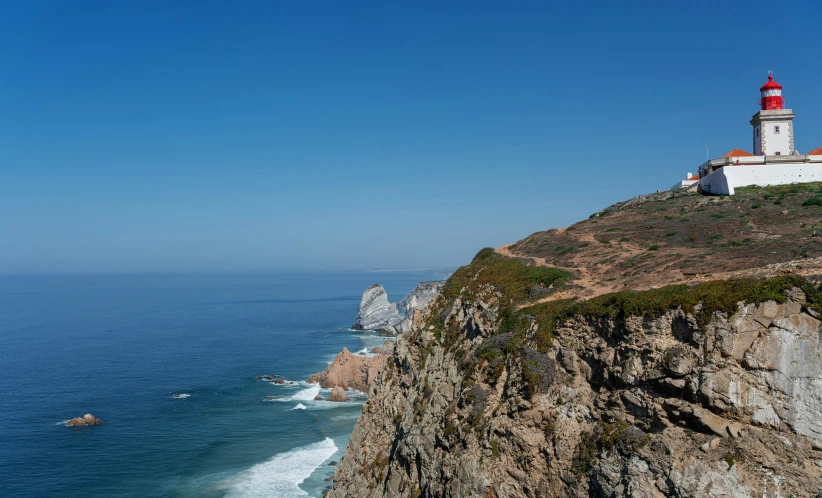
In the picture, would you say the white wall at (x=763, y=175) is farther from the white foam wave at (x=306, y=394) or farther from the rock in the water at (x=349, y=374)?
the white foam wave at (x=306, y=394)

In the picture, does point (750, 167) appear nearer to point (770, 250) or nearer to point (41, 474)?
point (770, 250)

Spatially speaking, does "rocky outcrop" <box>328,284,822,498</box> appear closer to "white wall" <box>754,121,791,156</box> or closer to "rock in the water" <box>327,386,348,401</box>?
"white wall" <box>754,121,791,156</box>

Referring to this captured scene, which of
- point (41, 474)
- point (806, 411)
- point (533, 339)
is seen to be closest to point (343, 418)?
point (41, 474)

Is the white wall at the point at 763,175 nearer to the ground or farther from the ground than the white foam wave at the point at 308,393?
farther from the ground

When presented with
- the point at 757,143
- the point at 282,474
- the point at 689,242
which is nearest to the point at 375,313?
the point at 282,474

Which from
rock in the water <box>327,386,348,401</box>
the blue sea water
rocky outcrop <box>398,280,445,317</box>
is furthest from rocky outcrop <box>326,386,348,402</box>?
rocky outcrop <box>398,280,445,317</box>

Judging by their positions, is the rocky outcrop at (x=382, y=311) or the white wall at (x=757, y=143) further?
the rocky outcrop at (x=382, y=311)

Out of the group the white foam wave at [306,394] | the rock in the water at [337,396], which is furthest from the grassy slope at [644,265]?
the white foam wave at [306,394]
